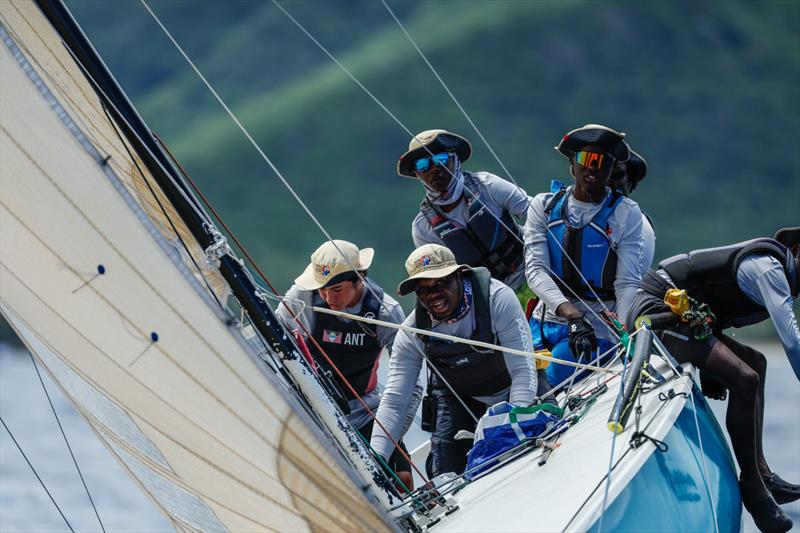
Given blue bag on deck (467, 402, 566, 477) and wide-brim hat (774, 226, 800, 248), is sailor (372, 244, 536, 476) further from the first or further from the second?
wide-brim hat (774, 226, 800, 248)

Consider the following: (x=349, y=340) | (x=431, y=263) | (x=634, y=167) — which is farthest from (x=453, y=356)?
(x=634, y=167)

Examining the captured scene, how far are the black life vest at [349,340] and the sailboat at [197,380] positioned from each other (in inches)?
33.0

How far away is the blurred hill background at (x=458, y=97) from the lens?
60.4 feet

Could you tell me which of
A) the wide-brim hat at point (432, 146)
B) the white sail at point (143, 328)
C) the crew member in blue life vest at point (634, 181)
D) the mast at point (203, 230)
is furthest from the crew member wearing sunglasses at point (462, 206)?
the white sail at point (143, 328)

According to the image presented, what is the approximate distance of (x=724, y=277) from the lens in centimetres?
392

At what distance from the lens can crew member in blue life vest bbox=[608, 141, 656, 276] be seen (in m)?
4.59

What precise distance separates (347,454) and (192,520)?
0.57 m

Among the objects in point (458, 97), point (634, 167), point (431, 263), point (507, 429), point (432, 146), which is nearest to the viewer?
point (507, 429)

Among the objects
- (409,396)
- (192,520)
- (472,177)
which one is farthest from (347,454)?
(472,177)

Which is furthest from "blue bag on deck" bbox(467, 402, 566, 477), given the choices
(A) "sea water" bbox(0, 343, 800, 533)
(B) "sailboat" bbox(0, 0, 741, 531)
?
(A) "sea water" bbox(0, 343, 800, 533)

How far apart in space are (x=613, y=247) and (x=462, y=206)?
70 cm

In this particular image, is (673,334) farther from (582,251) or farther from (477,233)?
(477,233)

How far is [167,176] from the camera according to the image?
130 inches

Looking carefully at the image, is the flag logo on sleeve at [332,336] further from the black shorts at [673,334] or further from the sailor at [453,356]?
the black shorts at [673,334]
